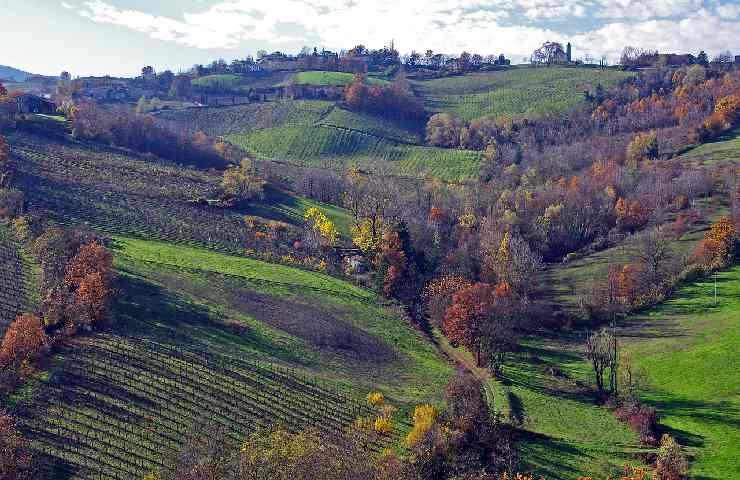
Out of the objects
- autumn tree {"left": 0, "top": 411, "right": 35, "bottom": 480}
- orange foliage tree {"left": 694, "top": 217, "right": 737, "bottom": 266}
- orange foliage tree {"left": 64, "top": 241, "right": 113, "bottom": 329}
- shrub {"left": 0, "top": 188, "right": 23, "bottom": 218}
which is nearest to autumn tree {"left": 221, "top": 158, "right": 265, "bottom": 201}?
shrub {"left": 0, "top": 188, "right": 23, "bottom": 218}

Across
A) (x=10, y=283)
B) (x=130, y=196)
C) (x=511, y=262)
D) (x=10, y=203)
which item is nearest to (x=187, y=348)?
(x=10, y=283)

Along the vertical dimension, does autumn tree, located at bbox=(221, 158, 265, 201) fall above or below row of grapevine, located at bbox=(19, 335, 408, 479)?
above

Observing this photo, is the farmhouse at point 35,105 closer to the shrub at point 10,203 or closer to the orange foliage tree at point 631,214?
the shrub at point 10,203

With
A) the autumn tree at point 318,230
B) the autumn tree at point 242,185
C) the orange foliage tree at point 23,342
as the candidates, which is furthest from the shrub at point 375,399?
the autumn tree at point 242,185

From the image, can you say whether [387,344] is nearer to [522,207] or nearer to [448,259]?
[448,259]

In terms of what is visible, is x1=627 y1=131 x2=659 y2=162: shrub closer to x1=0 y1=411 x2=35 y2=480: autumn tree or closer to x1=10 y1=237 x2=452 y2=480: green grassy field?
x1=10 y1=237 x2=452 y2=480: green grassy field

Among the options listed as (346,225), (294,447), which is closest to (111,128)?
(346,225)
